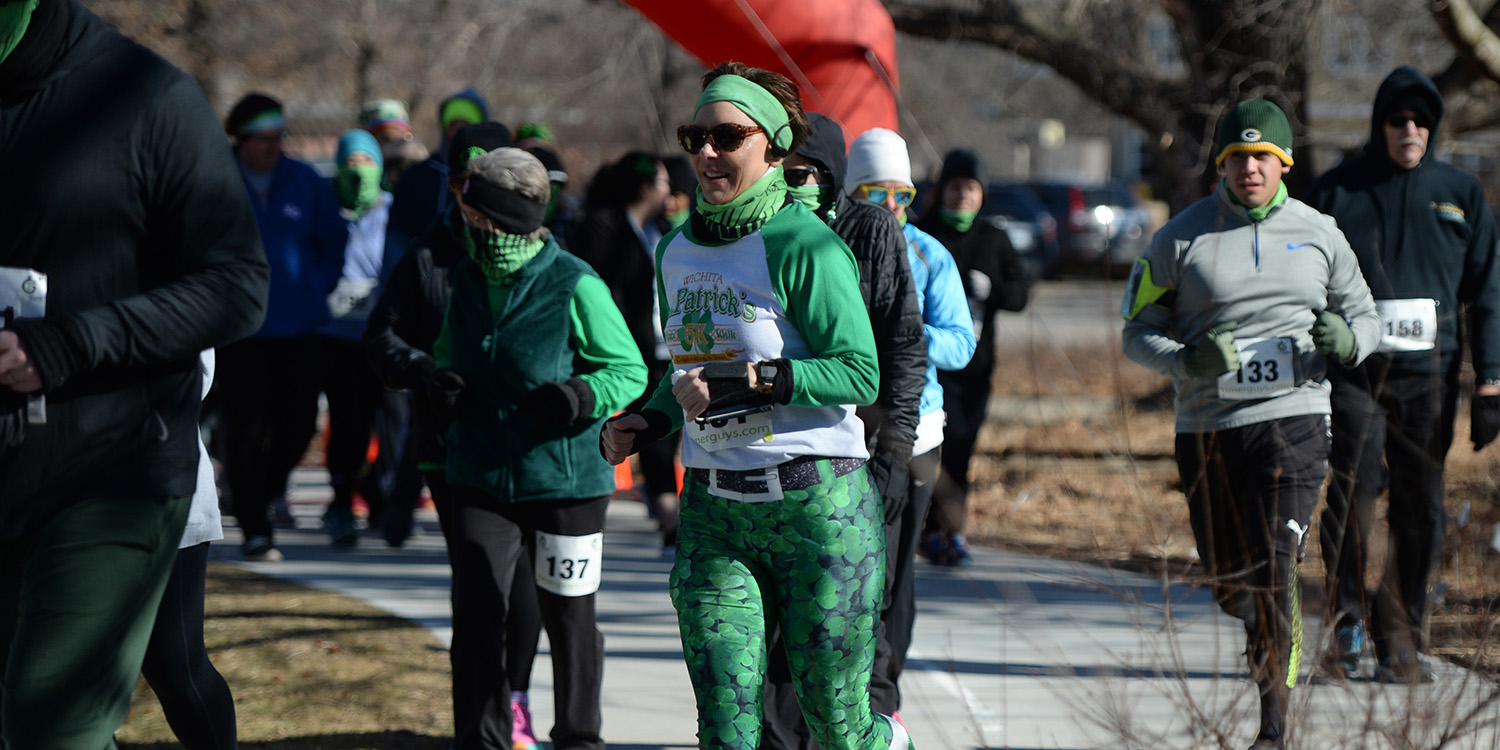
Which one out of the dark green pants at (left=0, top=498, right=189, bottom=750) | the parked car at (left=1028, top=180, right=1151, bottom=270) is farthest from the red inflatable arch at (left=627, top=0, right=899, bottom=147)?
the parked car at (left=1028, top=180, right=1151, bottom=270)

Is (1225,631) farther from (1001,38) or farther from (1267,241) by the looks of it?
(1001,38)

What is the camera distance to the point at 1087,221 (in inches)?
1259

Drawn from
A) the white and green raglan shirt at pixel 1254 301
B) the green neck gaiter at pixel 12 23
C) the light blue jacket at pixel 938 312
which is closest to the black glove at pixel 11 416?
the green neck gaiter at pixel 12 23

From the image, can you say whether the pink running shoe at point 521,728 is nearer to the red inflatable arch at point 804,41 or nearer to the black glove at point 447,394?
the black glove at point 447,394

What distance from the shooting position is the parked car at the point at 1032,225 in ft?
101

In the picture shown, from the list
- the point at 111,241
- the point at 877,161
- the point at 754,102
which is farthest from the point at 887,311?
the point at 111,241

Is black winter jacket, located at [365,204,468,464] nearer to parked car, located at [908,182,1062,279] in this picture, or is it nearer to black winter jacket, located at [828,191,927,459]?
black winter jacket, located at [828,191,927,459]

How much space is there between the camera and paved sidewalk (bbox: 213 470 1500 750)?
3377mm

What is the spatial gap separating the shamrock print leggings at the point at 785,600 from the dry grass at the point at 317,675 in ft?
6.02

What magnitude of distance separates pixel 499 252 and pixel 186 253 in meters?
1.73

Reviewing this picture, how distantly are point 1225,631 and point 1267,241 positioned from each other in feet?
6.69

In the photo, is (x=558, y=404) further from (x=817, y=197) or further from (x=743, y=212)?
(x=743, y=212)

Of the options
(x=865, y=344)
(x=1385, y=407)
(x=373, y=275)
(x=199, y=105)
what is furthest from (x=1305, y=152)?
(x=199, y=105)

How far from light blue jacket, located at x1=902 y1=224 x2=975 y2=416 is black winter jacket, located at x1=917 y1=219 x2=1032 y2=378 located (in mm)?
2762
